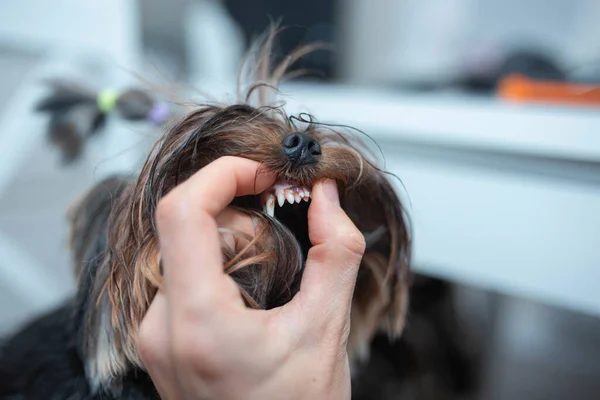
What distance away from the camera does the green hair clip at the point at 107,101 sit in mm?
776

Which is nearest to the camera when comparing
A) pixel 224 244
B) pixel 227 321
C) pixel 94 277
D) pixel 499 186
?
pixel 227 321

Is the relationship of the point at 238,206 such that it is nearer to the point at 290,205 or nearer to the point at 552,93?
the point at 290,205

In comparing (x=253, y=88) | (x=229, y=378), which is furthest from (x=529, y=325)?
(x=229, y=378)

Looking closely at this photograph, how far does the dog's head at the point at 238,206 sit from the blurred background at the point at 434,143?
0.14 m

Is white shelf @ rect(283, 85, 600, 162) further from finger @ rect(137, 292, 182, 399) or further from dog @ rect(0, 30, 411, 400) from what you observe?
finger @ rect(137, 292, 182, 399)

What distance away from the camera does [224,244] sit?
45 cm

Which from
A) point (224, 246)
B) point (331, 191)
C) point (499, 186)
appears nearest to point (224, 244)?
point (224, 246)

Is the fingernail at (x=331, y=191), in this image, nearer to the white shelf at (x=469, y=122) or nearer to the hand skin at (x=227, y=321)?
the hand skin at (x=227, y=321)

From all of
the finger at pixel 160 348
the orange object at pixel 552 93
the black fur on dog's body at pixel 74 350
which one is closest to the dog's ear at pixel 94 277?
the black fur on dog's body at pixel 74 350

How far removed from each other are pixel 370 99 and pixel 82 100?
1.48 feet

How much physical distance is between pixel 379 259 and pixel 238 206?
194mm

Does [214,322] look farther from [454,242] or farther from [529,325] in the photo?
[529,325]

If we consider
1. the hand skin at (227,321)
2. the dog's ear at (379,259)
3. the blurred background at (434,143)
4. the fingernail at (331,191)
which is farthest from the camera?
the blurred background at (434,143)

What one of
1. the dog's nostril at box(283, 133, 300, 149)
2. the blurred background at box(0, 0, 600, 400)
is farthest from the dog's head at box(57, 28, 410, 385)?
the blurred background at box(0, 0, 600, 400)
